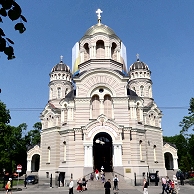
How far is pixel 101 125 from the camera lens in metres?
28.1

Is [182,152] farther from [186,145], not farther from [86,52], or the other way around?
[86,52]

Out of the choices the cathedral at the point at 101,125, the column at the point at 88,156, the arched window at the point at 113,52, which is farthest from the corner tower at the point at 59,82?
the column at the point at 88,156

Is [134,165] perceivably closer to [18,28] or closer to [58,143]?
[58,143]

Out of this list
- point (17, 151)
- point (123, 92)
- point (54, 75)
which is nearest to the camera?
point (123, 92)

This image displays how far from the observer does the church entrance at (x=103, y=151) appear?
30.5 meters

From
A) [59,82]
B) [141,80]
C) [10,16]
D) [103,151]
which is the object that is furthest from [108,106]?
[10,16]

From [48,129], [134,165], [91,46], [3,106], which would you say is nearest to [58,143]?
[48,129]

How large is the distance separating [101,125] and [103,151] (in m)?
4.98

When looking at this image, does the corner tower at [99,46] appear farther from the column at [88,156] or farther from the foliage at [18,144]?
the foliage at [18,144]

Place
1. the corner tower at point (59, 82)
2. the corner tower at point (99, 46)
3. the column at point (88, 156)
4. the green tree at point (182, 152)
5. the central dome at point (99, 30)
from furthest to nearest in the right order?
the green tree at point (182, 152) → the corner tower at point (59, 82) → the central dome at point (99, 30) → the corner tower at point (99, 46) → the column at point (88, 156)

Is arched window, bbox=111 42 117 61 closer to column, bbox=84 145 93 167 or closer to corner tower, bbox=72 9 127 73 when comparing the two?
corner tower, bbox=72 9 127 73

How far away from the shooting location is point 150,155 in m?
34.2

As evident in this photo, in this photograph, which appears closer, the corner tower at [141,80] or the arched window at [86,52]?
the arched window at [86,52]

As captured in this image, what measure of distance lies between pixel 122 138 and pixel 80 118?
5.75 meters
